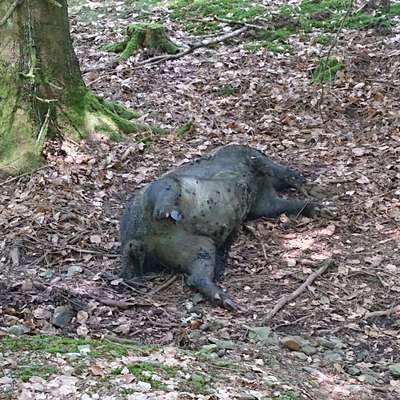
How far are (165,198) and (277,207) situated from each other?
4.98 ft

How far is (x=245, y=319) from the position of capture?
5.35m

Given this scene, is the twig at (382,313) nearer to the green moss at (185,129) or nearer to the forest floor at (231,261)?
the forest floor at (231,261)

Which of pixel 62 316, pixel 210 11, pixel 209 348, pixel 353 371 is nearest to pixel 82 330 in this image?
pixel 62 316

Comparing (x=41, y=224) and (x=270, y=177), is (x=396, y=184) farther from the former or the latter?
(x=41, y=224)

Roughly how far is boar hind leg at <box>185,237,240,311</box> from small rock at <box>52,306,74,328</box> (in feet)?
3.26

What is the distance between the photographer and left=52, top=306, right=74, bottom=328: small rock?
5160 mm

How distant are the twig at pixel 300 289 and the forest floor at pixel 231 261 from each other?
52 mm

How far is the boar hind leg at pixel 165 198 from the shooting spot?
587cm

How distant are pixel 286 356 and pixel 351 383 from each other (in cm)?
47

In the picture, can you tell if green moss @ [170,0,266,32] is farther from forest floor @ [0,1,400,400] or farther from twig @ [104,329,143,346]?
twig @ [104,329,143,346]

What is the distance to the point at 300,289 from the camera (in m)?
5.70

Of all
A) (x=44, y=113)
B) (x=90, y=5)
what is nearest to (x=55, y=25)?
(x=44, y=113)

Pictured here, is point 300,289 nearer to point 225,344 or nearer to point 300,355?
point 300,355

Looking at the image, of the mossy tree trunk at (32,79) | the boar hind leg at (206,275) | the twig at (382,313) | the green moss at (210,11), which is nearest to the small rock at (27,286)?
the boar hind leg at (206,275)
